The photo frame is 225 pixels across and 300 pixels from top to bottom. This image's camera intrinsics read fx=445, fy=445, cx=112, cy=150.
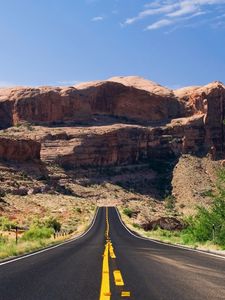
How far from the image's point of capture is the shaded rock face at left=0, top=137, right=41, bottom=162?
329ft

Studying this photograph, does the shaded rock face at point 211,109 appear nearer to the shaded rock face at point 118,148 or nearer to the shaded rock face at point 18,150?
the shaded rock face at point 118,148

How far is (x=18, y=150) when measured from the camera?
4035 inches

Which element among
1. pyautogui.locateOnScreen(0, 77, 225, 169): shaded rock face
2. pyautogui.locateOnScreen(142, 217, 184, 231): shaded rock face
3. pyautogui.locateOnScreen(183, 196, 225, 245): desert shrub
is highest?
pyautogui.locateOnScreen(0, 77, 225, 169): shaded rock face

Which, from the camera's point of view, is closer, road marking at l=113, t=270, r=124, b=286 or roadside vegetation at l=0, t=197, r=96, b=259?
road marking at l=113, t=270, r=124, b=286

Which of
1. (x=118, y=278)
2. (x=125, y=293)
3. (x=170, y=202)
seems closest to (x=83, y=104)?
(x=170, y=202)

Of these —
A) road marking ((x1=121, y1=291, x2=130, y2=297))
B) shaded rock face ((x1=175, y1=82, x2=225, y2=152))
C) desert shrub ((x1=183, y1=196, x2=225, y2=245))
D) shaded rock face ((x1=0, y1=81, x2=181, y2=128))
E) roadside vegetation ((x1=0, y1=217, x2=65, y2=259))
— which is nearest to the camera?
road marking ((x1=121, y1=291, x2=130, y2=297))

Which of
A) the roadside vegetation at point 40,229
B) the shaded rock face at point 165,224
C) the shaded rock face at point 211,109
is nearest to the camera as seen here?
the roadside vegetation at point 40,229

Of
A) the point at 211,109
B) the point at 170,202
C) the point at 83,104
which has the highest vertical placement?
the point at 83,104

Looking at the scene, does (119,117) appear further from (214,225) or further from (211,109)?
(214,225)

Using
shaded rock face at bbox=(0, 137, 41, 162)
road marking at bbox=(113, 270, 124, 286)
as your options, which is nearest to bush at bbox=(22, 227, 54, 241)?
road marking at bbox=(113, 270, 124, 286)

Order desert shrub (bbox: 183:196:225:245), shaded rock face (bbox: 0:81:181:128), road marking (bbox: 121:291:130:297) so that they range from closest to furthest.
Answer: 1. road marking (bbox: 121:291:130:297)
2. desert shrub (bbox: 183:196:225:245)
3. shaded rock face (bbox: 0:81:181:128)

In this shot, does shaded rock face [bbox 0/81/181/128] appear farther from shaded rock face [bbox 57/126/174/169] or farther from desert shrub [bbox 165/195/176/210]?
desert shrub [bbox 165/195/176/210]

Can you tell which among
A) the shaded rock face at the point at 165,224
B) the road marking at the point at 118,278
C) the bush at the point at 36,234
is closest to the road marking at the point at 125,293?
the road marking at the point at 118,278

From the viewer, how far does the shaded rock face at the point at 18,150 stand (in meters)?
100
